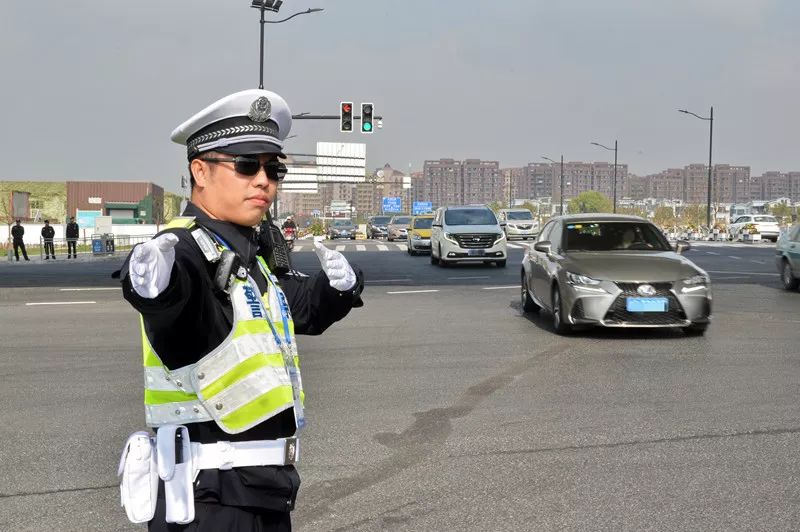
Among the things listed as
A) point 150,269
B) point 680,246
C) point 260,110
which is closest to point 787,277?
point 680,246

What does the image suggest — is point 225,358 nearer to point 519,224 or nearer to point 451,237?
point 451,237

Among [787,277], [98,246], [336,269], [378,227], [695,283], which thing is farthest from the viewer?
[378,227]

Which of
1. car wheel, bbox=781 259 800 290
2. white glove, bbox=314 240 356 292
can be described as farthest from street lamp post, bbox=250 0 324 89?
white glove, bbox=314 240 356 292

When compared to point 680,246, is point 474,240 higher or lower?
lower

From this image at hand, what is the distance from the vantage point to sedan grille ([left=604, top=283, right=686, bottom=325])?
38.6 feet

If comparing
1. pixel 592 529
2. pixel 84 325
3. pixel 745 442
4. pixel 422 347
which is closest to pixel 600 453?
pixel 745 442

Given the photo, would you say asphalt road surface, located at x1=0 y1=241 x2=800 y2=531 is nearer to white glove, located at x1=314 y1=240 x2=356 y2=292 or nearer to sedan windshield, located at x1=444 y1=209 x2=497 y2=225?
white glove, located at x1=314 y1=240 x2=356 y2=292

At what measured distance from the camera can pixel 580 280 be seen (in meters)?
12.0

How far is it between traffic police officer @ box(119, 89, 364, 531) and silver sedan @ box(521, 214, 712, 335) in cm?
970

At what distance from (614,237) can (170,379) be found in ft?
38.1

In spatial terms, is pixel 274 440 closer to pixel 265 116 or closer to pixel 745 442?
pixel 265 116

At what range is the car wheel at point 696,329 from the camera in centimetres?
1233

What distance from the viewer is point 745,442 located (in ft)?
21.1

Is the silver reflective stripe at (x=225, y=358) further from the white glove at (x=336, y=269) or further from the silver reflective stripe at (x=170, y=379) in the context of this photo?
the white glove at (x=336, y=269)
